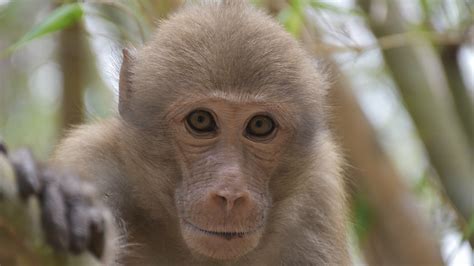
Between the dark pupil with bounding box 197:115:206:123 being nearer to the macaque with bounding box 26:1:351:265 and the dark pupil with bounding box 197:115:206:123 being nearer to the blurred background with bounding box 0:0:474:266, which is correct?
the macaque with bounding box 26:1:351:265

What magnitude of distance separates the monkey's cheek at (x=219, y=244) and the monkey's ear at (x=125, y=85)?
783 mm

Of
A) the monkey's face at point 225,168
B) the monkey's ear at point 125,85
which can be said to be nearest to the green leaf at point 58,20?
the monkey's ear at point 125,85

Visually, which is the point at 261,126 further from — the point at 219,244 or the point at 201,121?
the point at 219,244

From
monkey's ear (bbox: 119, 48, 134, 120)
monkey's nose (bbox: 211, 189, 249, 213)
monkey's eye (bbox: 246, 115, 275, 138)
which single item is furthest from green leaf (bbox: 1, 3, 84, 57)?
monkey's nose (bbox: 211, 189, 249, 213)

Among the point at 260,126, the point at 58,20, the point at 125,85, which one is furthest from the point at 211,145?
the point at 58,20

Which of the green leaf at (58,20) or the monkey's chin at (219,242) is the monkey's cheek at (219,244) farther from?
the green leaf at (58,20)

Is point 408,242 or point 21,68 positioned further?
point 21,68

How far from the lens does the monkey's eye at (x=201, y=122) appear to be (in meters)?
3.93

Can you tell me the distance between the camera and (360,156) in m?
5.83

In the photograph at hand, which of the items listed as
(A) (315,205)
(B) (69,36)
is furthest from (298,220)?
(B) (69,36)

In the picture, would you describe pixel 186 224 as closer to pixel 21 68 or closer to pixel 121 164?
pixel 121 164

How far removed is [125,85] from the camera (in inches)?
167

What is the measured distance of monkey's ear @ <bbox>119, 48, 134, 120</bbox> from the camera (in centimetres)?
421

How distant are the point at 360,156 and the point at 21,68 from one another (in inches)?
115
